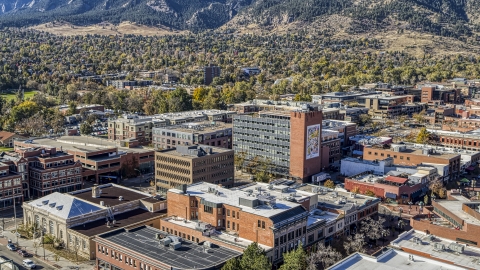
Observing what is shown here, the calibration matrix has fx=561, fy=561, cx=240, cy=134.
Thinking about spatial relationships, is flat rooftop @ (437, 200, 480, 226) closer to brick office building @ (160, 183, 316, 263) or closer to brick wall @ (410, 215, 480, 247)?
brick wall @ (410, 215, 480, 247)

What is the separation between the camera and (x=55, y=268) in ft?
188

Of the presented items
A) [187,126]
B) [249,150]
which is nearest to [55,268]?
[249,150]

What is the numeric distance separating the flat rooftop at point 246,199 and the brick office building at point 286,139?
26.7 meters

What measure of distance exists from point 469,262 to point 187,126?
69.9 m

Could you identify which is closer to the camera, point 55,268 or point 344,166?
point 55,268

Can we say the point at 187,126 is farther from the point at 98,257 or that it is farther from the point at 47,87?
the point at 47,87

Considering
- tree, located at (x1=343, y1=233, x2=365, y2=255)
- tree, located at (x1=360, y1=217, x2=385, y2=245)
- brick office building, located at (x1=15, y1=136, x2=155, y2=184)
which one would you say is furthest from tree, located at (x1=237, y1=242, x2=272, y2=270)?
brick office building, located at (x1=15, y1=136, x2=155, y2=184)

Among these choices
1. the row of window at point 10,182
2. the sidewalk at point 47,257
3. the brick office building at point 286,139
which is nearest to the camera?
the sidewalk at point 47,257

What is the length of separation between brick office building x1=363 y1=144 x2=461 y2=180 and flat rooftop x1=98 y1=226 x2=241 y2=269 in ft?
163

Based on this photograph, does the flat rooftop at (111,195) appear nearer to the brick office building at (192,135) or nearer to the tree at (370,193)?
the brick office building at (192,135)

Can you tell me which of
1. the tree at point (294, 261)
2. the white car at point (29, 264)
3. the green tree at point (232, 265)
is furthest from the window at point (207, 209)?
the white car at point (29, 264)

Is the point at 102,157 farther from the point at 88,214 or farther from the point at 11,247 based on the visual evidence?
the point at 11,247

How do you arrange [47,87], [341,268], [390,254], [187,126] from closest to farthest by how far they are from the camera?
[341,268], [390,254], [187,126], [47,87]

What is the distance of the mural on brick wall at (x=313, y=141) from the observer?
89250 millimetres
